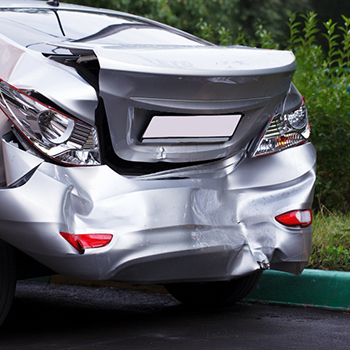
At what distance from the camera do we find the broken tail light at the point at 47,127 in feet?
7.96

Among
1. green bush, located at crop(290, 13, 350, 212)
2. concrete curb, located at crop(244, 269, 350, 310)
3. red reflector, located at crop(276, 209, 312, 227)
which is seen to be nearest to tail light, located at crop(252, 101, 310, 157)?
red reflector, located at crop(276, 209, 312, 227)

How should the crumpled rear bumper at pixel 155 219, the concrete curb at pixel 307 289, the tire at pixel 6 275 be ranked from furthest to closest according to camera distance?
the concrete curb at pixel 307 289
the tire at pixel 6 275
the crumpled rear bumper at pixel 155 219

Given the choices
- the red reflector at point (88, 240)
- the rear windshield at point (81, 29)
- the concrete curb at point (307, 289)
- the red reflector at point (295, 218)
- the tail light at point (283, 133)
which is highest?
the rear windshield at point (81, 29)

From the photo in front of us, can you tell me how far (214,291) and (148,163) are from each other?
117 cm

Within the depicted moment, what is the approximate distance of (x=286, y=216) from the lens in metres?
2.83

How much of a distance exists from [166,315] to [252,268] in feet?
2.83

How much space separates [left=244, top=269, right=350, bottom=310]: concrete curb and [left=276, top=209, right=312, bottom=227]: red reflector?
866 mm

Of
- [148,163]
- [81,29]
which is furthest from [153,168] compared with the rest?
[81,29]

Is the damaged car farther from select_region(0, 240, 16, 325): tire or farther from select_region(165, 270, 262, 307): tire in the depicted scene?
select_region(165, 270, 262, 307): tire

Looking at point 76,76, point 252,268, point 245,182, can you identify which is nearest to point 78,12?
point 76,76

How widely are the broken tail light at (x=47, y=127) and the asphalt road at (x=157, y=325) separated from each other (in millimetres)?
871

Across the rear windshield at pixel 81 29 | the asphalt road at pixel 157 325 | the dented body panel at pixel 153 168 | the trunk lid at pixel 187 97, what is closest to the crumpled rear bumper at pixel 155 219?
the dented body panel at pixel 153 168

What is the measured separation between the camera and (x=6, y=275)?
8.92 ft

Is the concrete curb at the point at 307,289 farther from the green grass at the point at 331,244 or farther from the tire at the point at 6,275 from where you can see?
the tire at the point at 6,275
